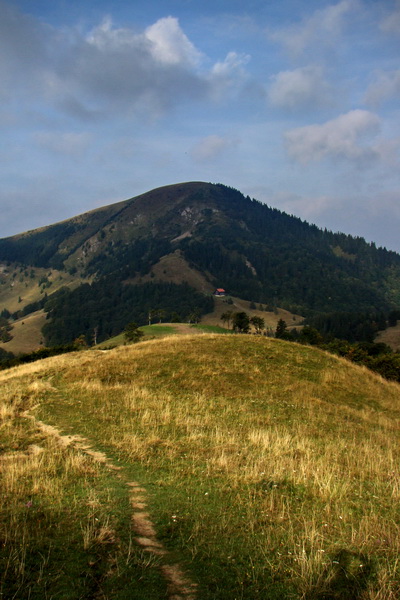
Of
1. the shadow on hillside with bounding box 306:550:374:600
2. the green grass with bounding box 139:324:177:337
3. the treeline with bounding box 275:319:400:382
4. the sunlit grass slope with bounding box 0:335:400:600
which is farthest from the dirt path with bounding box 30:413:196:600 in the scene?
the green grass with bounding box 139:324:177:337

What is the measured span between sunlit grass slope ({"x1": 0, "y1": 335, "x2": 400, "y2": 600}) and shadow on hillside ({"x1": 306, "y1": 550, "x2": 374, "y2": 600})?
2 cm

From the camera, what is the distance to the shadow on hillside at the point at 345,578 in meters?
5.39

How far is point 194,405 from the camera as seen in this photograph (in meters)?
19.0

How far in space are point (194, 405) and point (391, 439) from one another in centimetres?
951

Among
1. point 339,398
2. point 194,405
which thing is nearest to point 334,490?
point 194,405

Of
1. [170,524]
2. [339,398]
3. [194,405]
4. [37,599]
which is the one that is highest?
[37,599]

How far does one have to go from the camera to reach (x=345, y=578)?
5785 mm

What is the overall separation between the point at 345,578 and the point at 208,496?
3655mm

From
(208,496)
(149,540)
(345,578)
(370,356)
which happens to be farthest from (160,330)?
(345,578)

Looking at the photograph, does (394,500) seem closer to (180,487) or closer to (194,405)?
(180,487)

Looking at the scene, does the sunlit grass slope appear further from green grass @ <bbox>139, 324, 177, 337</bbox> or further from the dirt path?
green grass @ <bbox>139, 324, 177, 337</bbox>

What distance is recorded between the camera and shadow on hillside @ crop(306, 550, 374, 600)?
539 cm

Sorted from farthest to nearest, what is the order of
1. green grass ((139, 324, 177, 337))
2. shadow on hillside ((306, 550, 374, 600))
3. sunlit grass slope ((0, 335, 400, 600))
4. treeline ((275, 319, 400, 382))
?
green grass ((139, 324, 177, 337)) → treeline ((275, 319, 400, 382)) → sunlit grass slope ((0, 335, 400, 600)) → shadow on hillside ((306, 550, 374, 600))

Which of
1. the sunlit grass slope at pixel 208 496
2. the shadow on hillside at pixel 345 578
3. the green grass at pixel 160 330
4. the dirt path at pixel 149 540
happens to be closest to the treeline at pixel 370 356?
the green grass at pixel 160 330
